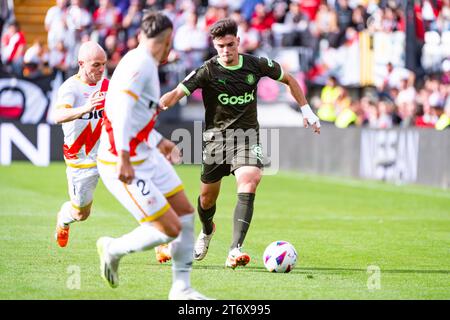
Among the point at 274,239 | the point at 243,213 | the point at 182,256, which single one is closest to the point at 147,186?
the point at 182,256

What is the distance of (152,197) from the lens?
7.43m

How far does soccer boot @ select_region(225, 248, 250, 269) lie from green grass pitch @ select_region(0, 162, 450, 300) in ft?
0.28

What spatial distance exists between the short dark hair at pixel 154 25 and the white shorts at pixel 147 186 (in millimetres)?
980

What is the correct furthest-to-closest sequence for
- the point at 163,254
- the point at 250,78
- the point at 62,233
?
the point at 62,233 < the point at 250,78 < the point at 163,254

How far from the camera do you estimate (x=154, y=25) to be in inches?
290

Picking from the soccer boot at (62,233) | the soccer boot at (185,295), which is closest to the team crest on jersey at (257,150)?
the soccer boot at (62,233)

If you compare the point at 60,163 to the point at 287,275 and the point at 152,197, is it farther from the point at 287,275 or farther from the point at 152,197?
the point at 152,197

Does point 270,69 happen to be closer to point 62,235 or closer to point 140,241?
point 62,235

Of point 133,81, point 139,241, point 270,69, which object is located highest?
point 270,69

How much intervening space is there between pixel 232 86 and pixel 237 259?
192 centimetres

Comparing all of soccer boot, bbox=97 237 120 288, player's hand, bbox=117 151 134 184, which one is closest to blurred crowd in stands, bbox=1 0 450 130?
soccer boot, bbox=97 237 120 288

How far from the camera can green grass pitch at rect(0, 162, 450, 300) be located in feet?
27.6

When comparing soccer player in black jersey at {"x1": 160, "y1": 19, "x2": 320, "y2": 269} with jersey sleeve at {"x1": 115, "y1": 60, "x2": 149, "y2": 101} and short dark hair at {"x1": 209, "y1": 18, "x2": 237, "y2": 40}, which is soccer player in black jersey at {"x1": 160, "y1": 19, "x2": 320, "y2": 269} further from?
jersey sleeve at {"x1": 115, "y1": 60, "x2": 149, "y2": 101}
